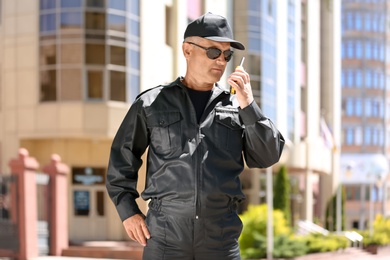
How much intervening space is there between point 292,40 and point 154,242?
38.1m

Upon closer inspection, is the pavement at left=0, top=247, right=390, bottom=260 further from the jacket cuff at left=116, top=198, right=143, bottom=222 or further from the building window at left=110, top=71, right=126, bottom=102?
the jacket cuff at left=116, top=198, right=143, bottom=222

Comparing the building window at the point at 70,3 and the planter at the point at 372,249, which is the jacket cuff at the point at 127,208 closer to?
the building window at the point at 70,3

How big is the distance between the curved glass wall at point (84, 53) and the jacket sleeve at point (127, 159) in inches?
926

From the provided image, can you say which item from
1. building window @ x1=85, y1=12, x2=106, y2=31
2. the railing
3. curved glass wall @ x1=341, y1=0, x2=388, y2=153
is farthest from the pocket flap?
curved glass wall @ x1=341, y1=0, x2=388, y2=153

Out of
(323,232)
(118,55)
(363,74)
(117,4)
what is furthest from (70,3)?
(363,74)

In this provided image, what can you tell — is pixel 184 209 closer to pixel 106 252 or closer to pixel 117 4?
pixel 106 252

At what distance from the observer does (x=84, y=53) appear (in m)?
27.4

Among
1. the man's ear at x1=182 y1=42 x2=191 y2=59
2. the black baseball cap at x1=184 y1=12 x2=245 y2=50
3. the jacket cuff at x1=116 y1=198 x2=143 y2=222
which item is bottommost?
the jacket cuff at x1=116 y1=198 x2=143 y2=222

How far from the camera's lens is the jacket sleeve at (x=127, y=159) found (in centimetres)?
384

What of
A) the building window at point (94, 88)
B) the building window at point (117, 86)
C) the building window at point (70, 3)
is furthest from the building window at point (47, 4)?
the building window at point (117, 86)

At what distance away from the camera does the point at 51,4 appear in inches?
1090

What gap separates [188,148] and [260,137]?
1.09 ft

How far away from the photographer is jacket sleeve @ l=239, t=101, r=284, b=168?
3.62 m

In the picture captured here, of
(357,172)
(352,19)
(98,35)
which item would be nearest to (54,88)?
(98,35)
